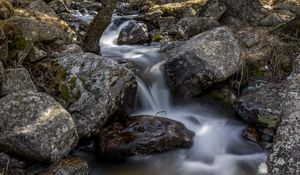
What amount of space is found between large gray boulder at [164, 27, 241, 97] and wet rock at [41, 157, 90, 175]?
3.02 m

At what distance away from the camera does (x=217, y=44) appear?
734 cm

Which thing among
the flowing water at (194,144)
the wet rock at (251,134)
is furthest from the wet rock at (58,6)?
the wet rock at (251,134)

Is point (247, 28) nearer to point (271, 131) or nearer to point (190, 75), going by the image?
point (190, 75)

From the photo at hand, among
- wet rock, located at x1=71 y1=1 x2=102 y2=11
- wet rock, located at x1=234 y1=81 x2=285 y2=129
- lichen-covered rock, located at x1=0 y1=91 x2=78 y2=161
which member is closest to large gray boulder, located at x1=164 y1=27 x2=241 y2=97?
wet rock, located at x1=234 y1=81 x2=285 y2=129

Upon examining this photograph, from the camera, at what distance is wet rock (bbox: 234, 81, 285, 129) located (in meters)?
6.39

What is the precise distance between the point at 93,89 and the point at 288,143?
3911mm

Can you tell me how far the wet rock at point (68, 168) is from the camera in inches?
183

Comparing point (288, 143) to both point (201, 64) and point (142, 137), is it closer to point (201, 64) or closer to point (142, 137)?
point (142, 137)

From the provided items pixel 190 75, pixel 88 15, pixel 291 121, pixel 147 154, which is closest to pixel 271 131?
pixel 190 75

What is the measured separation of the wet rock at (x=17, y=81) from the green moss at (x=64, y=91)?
474 millimetres

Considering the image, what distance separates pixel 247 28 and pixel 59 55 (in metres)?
5.23

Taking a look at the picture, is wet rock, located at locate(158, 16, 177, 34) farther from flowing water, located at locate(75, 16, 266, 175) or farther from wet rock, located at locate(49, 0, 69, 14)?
wet rock, located at locate(49, 0, 69, 14)

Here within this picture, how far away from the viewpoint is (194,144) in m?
6.26

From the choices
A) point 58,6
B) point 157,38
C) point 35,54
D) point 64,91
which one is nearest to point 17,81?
point 64,91
